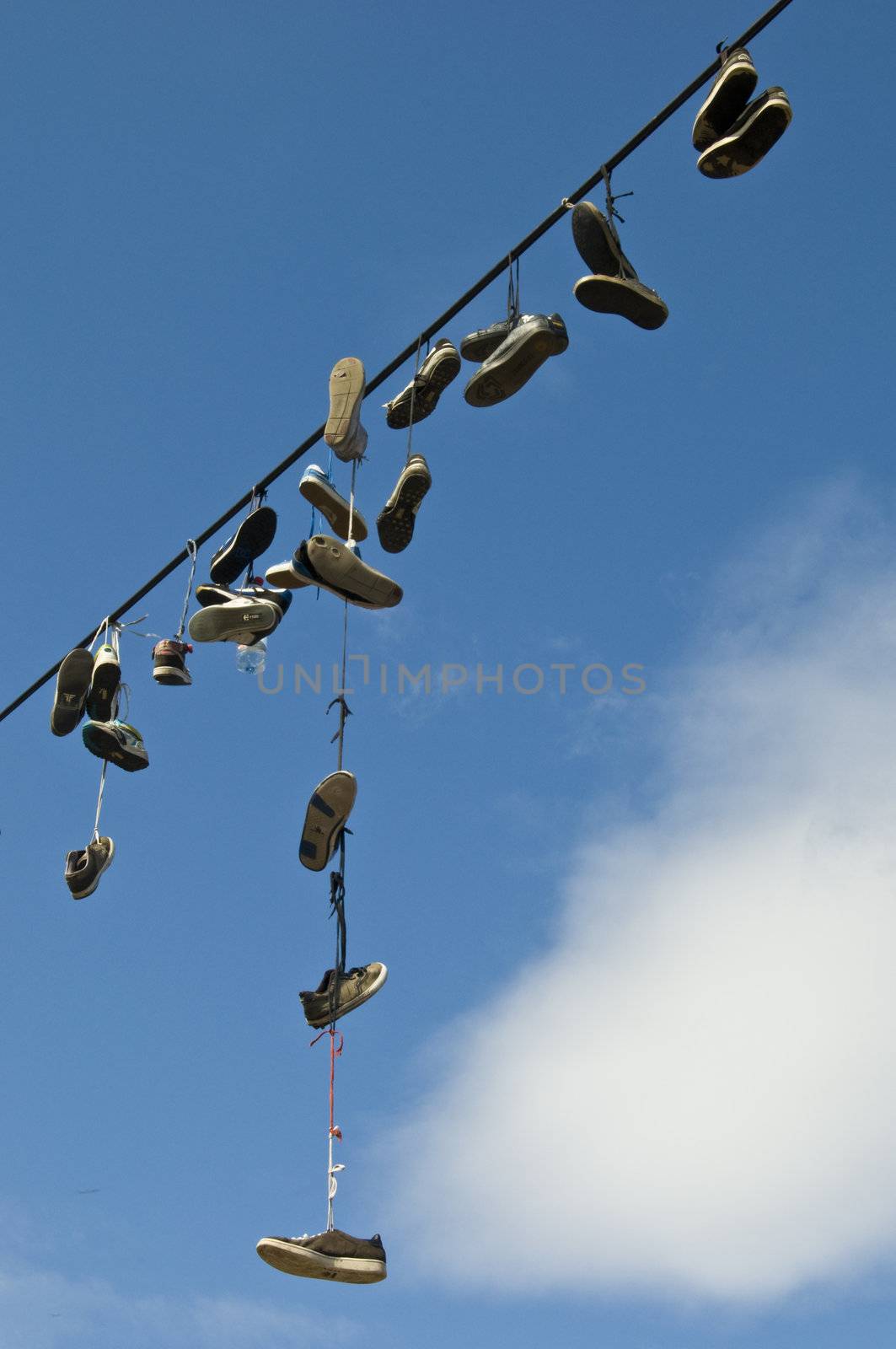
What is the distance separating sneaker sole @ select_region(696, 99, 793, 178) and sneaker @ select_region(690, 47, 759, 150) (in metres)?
0.06

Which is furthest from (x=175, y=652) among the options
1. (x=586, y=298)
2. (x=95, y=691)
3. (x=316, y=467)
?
(x=586, y=298)

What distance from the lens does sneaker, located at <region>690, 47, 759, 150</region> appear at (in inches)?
228

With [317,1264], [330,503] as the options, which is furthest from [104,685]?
[317,1264]

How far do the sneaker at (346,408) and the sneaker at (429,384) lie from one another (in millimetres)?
528

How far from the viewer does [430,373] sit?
25.3ft

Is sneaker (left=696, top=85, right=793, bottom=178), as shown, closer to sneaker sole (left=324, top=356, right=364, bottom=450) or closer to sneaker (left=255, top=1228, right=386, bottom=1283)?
sneaker sole (left=324, top=356, right=364, bottom=450)

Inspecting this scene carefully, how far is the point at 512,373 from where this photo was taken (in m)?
6.97

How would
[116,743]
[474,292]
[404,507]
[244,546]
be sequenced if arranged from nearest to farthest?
[474,292]
[404,507]
[244,546]
[116,743]

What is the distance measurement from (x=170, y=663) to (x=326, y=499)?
143 centimetres

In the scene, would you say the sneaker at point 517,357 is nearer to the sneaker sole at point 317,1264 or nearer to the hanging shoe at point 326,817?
the hanging shoe at point 326,817

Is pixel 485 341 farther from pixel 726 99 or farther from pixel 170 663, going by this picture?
pixel 170 663

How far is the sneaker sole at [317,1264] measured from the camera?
599 centimetres

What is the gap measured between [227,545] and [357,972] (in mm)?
2376

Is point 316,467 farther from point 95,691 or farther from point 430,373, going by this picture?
point 95,691
